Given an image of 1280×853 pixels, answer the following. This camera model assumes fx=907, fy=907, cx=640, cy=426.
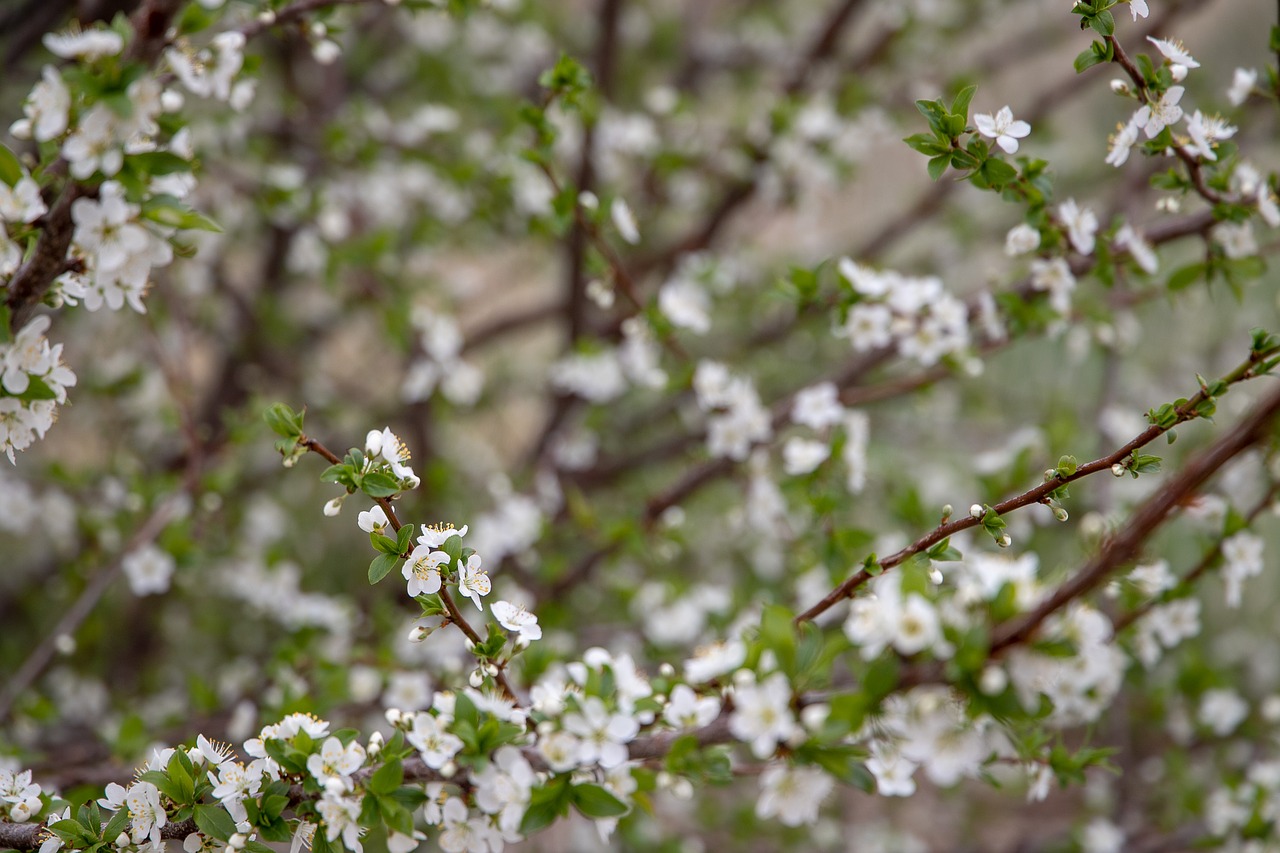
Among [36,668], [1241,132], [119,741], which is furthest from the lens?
[1241,132]

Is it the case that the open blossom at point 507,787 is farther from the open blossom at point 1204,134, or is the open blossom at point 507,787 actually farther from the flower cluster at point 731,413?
the open blossom at point 1204,134

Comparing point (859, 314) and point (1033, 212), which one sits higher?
point (1033, 212)

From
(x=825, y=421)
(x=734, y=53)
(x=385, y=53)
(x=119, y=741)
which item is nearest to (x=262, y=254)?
(x=385, y=53)

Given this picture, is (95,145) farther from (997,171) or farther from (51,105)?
(997,171)

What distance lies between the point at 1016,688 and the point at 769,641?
0.25 metres

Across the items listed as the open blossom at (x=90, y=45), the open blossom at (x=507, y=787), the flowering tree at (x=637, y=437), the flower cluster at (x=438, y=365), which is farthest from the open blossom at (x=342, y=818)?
the flower cluster at (x=438, y=365)

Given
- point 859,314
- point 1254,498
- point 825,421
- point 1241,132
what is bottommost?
point 1254,498

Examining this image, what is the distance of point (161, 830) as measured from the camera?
0.97 m

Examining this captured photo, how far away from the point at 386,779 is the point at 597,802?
0.71 ft

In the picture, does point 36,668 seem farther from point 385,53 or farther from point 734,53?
point 734,53

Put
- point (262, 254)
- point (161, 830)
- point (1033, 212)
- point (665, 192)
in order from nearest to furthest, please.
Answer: point (161, 830) → point (1033, 212) → point (665, 192) → point (262, 254)

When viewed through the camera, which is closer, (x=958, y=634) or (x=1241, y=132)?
(x=958, y=634)

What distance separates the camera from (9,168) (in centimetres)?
91

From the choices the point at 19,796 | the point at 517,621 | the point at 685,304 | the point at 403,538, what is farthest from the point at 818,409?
the point at 19,796
